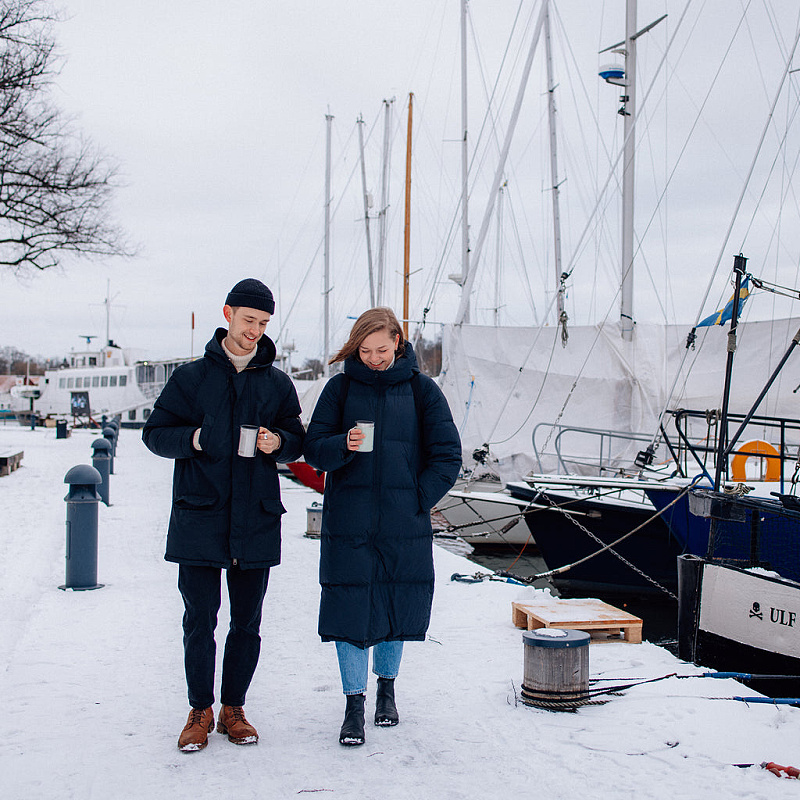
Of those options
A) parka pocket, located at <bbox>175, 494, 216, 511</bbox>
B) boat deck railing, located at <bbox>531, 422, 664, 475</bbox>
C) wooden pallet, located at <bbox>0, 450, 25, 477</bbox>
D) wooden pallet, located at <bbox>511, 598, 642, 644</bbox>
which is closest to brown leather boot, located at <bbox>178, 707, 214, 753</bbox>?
parka pocket, located at <bbox>175, 494, 216, 511</bbox>

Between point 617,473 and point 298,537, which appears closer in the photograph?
point 298,537

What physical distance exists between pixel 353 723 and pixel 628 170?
1422 cm

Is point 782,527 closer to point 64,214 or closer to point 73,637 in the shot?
point 73,637

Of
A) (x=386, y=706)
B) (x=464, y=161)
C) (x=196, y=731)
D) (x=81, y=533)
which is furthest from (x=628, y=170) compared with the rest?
(x=196, y=731)

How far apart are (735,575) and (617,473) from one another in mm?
7729

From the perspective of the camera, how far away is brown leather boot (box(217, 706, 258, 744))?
3668mm

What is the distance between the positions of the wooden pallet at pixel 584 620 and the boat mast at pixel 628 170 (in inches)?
395

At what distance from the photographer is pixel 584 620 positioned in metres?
5.59

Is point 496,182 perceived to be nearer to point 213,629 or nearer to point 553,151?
point 553,151

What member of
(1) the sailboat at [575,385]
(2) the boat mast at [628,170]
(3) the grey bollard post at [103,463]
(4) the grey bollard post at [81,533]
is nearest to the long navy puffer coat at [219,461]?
(4) the grey bollard post at [81,533]

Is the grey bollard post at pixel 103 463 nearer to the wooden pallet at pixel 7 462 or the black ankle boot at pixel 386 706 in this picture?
the wooden pallet at pixel 7 462

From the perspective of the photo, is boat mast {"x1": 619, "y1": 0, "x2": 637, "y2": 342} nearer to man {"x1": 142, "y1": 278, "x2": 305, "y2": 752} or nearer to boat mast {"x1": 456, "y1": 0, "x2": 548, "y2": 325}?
boat mast {"x1": 456, "y1": 0, "x2": 548, "y2": 325}

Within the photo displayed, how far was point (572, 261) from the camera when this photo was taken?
48.0 ft

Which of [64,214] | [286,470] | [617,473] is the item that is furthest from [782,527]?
[286,470]
